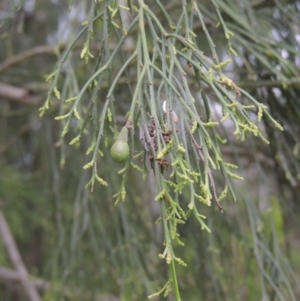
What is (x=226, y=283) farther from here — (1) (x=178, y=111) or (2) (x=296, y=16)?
(1) (x=178, y=111)

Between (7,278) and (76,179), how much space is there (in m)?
0.89

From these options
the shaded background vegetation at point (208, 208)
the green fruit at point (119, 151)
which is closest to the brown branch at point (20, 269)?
the shaded background vegetation at point (208, 208)

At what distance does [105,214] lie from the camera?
224 cm

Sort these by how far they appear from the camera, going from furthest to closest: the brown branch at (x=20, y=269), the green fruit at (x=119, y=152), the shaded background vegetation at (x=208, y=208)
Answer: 1. the brown branch at (x=20, y=269)
2. the shaded background vegetation at (x=208, y=208)
3. the green fruit at (x=119, y=152)

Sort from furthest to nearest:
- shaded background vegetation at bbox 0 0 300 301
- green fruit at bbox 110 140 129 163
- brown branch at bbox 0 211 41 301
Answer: brown branch at bbox 0 211 41 301, shaded background vegetation at bbox 0 0 300 301, green fruit at bbox 110 140 129 163

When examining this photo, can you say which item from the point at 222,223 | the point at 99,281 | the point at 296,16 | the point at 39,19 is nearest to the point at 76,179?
the point at 99,281

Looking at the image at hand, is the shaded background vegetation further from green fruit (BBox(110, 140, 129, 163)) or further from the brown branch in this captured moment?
green fruit (BBox(110, 140, 129, 163))

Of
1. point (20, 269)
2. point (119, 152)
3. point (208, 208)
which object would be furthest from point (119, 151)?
point (20, 269)

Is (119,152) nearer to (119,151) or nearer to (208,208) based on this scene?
(119,151)

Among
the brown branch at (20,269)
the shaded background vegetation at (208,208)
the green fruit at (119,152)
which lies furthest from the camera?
the brown branch at (20,269)

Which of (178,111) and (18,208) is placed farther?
(18,208)

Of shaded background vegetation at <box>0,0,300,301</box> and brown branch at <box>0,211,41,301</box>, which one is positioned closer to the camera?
shaded background vegetation at <box>0,0,300,301</box>

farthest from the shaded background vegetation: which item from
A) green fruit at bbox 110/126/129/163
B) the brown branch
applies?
green fruit at bbox 110/126/129/163

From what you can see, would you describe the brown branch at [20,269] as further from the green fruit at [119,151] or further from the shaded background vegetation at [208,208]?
the green fruit at [119,151]
